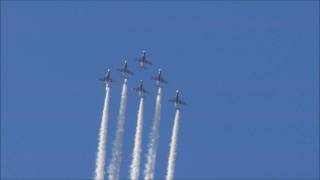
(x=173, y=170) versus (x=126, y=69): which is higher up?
(x=126, y=69)

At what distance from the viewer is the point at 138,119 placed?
18412 centimetres

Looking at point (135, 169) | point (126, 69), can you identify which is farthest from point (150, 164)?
point (126, 69)

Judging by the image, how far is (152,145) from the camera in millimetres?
179125

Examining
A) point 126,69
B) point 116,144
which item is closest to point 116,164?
point 116,144

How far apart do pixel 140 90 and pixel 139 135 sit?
5.61m

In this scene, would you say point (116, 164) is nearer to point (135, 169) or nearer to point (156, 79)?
point (135, 169)

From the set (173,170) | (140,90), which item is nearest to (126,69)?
(140,90)

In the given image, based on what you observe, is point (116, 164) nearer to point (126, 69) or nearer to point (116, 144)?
point (116, 144)

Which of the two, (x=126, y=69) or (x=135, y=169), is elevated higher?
(x=126, y=69)

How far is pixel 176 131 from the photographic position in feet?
603

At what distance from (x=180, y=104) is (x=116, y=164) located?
544 inches

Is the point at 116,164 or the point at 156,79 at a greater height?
the point at 156,79

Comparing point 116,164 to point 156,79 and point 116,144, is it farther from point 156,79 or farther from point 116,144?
point 156,79

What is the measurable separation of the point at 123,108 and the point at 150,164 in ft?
29.7
